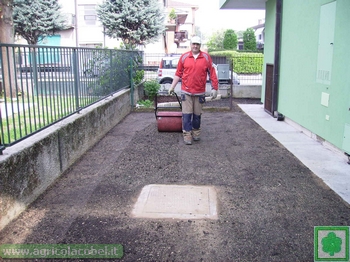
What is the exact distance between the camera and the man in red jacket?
719 centimetres

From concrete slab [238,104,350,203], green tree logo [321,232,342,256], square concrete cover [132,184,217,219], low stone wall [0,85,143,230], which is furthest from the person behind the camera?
concrete slab [238,104,350,203]

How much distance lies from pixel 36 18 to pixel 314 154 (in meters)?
29.5

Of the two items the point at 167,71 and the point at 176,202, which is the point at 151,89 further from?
the point at 176,202

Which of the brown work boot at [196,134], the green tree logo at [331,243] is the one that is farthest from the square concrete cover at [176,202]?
the brown work boot at [196,134]

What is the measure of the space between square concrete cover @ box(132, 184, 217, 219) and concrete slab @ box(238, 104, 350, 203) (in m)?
1.66

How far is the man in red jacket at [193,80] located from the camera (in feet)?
23.6

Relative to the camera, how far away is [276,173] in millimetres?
5551

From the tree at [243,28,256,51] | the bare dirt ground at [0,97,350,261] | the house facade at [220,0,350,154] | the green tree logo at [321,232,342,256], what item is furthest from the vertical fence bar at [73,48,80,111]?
the tree at [243,28,256,51]

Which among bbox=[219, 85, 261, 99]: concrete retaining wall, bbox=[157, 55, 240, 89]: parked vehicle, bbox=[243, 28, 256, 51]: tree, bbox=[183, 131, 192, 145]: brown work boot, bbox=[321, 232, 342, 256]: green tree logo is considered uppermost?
bbox=[243, 28, 256, 51]: tree

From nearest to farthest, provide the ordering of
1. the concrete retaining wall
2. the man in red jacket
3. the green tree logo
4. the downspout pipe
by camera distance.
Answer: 1. the green tree logo
2. the man in red jacket
3. the downspout pipe
4. the concrete retaining wall

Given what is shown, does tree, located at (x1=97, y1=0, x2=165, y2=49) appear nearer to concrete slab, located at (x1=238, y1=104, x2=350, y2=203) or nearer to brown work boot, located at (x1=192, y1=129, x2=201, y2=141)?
concrete slab, located at (x1=238, y1=104, x2=350, y2=203)

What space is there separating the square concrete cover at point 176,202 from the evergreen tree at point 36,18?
2943 cm

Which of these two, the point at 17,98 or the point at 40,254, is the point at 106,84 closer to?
the point at 17,98

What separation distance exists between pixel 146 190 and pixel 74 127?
189 centimetres
